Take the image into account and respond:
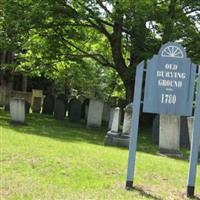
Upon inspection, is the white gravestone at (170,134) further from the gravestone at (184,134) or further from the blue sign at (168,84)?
the blue sign at (168,84)

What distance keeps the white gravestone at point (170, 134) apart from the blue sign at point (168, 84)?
6.11m

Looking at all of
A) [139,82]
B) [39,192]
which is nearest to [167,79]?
[139,82]

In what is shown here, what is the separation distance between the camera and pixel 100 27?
1070 inches

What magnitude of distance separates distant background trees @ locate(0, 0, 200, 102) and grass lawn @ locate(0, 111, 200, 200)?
1129 centimetres

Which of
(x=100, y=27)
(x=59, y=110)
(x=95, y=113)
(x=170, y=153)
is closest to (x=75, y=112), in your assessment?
(x=59, y=110)

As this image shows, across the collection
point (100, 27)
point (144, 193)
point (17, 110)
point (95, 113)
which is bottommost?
point (144, 193)

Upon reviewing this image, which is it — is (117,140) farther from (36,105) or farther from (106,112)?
(36,105)

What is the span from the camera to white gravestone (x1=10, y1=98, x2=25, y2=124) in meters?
21.0

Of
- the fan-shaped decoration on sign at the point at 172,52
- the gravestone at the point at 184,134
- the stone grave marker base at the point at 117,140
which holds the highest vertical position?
the fan-shaped decoration on sign at the point at 172,52

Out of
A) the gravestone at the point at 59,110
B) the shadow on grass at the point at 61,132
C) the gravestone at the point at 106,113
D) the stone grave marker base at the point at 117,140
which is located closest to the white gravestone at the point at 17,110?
the shadow on grass at the point at 61,132

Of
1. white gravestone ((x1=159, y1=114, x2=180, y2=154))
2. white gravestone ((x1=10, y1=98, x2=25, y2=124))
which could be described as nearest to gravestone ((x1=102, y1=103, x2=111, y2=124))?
white gravestone ((x1=10, y1=98, x2=25, y2=124))

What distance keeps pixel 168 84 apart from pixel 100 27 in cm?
1793

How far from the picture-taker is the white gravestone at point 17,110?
68.8 ft

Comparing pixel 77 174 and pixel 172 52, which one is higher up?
pixel 172 52
